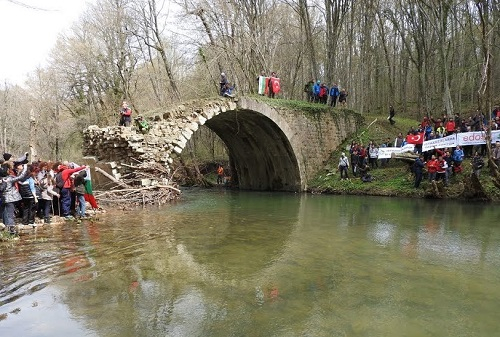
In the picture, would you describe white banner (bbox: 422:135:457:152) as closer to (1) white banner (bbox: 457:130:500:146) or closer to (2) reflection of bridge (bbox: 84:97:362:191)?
(1) white banner (bbox: 457:130:500:146)

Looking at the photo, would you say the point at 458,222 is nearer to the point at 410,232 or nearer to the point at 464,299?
the point at 410,232

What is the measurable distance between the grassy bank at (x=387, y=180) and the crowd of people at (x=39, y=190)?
11.5 meters

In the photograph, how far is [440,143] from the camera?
16531 millimetres

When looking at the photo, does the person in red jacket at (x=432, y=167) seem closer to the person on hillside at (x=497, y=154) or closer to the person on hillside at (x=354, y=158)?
the person on hillside at (x=497, y=154)

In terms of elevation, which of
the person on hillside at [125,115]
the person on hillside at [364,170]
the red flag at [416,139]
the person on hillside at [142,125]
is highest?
the person on hillside at [125,115]

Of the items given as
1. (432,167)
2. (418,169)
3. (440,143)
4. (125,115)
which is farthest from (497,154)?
→ (125,115)

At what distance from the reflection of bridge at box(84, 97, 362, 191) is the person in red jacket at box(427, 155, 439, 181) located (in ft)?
20.9

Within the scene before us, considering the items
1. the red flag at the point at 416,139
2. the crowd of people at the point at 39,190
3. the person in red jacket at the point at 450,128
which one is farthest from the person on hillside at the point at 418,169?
the crowd of people at the point at 39,190

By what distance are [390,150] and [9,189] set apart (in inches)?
618

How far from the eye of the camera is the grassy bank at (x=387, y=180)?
49.3ft

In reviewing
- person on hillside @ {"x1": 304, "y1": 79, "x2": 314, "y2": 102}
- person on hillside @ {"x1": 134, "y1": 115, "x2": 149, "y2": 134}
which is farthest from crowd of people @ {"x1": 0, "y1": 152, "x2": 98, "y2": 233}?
person on hillside @ {"x1": 304, "y1": 79, "x2": 314, "y2": 102}

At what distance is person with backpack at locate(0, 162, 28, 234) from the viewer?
25.3 feet

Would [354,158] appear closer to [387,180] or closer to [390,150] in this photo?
[390,150]

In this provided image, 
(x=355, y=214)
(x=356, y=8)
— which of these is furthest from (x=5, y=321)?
(x=356, y=8)
